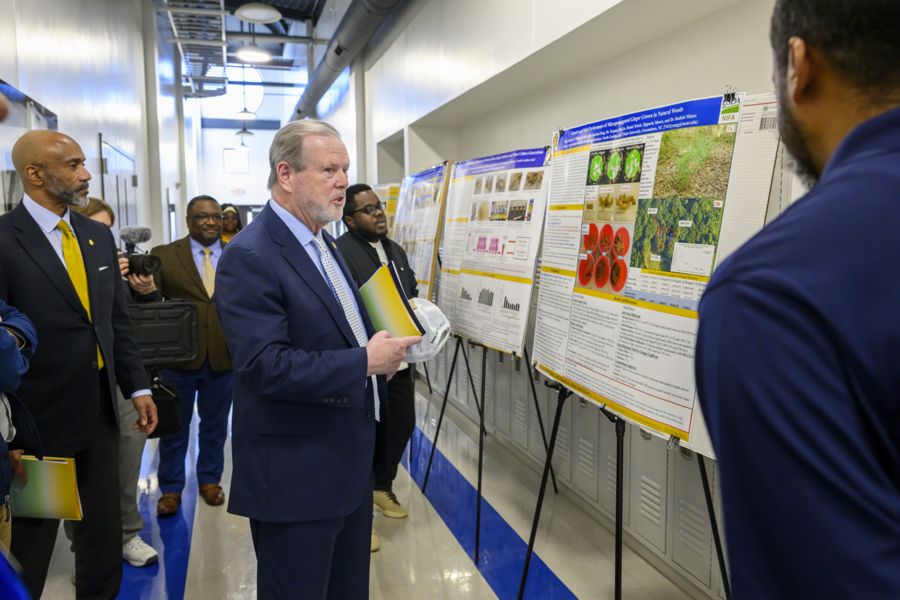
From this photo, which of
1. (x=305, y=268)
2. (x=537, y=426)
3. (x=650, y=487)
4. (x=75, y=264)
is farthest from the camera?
(x=537, y=426)

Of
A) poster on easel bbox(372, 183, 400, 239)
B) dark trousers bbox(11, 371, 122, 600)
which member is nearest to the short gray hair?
dark trousers bbox(11, 371, 122, 600)

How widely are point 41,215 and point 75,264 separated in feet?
0.61

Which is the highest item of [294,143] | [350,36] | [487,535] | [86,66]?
[350,36]

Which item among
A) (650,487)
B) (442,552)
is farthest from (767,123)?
(442,552)

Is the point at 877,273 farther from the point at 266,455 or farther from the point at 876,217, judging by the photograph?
the point at 266,455

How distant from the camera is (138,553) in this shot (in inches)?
109

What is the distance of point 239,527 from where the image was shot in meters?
3.15

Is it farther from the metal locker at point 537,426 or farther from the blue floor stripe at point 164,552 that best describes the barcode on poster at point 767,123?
the blue floor stripe at point 164,552

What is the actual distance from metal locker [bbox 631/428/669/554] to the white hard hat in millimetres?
1393

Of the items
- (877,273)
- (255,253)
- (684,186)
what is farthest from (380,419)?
(877,273)

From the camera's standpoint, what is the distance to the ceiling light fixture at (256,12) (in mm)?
6868

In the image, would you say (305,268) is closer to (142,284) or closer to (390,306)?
(390,306)

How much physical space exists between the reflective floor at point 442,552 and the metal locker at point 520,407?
0.80 feet

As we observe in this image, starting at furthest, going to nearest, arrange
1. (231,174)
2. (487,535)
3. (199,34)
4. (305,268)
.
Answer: (231,174), (199,34), (487,535), (305,268)
